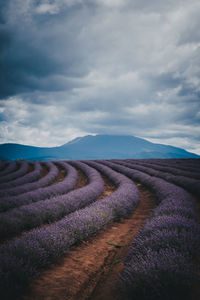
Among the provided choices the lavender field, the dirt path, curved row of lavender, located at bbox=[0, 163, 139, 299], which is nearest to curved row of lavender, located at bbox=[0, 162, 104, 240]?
the lavender field

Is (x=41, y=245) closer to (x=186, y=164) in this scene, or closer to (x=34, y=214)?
(x=34, y=214)

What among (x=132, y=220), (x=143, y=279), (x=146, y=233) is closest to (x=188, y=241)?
(x=146, y=233)

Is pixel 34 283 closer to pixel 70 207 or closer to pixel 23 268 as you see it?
pixel 23 268

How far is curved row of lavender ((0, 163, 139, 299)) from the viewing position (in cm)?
165

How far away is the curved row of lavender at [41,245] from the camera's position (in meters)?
1.65

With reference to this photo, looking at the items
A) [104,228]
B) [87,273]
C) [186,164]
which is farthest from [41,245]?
[186,164]

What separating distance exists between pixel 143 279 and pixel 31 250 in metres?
1.43

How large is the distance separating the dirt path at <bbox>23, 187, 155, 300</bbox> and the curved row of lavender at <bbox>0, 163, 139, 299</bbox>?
15 cm

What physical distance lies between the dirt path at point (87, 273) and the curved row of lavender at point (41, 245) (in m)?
0.15

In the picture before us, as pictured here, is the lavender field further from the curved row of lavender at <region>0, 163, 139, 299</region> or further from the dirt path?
the dirt path

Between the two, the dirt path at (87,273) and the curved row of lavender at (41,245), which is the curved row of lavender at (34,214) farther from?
the dirt path at (87,273)

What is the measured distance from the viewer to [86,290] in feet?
6.04

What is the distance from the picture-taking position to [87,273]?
2.16 metres

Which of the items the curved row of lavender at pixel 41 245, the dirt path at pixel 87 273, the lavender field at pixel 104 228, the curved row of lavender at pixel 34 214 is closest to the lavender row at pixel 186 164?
the lavender field at pixel 104 228
